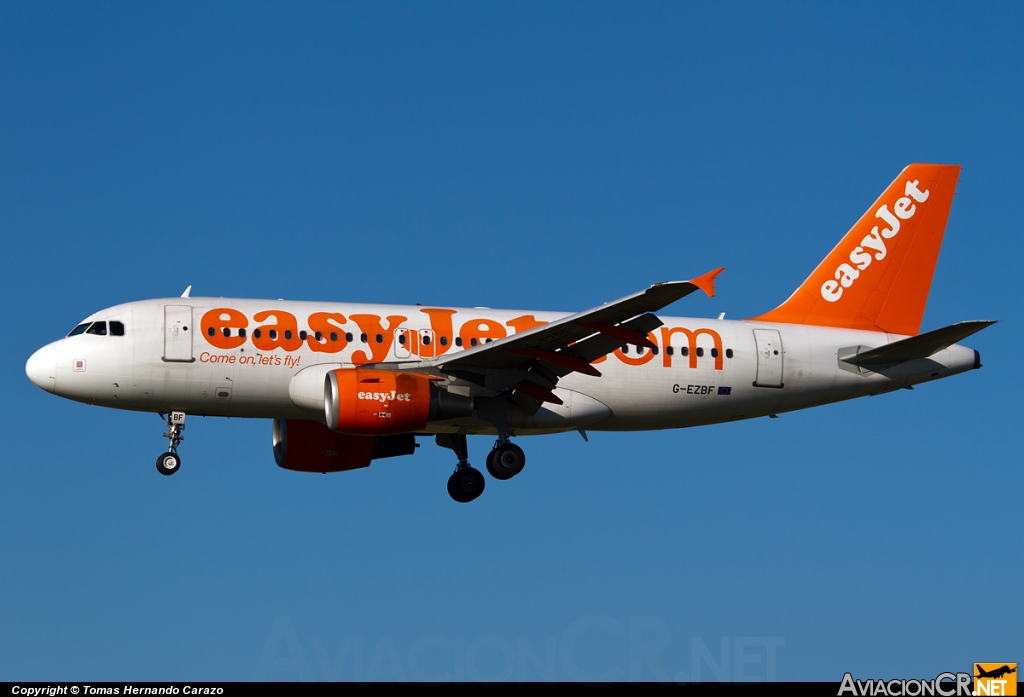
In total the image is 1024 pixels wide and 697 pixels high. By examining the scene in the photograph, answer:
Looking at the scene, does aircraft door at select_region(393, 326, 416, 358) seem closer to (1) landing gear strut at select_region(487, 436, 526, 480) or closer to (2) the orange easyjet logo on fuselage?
(2) the orange easyjet logo on fuselage

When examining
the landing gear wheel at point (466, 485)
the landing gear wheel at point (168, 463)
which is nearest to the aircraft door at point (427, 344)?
the landing gear wheel at point (466, 485)

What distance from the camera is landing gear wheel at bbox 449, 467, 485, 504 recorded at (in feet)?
131

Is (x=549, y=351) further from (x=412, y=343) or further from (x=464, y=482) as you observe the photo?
(x=464, y=482)

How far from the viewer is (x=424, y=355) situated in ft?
123

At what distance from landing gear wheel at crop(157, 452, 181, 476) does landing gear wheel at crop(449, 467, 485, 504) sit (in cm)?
734

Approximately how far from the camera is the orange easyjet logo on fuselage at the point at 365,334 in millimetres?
36469

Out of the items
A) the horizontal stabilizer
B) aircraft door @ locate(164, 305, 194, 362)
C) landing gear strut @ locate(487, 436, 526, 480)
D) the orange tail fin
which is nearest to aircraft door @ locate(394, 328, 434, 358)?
landing gear strut @ locate(487, 436, 526, 480)

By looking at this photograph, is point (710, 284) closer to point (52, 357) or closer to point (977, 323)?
point (977, 323)

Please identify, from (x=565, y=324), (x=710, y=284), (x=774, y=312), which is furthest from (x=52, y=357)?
(x=774, y=312)

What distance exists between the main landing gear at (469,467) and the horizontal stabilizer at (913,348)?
950cm

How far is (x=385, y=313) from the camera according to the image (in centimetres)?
3781

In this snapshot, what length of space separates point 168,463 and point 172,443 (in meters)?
0.51

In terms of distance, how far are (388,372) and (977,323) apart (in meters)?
14.0

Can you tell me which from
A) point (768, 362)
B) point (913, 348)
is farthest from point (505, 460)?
point (913, 348)
